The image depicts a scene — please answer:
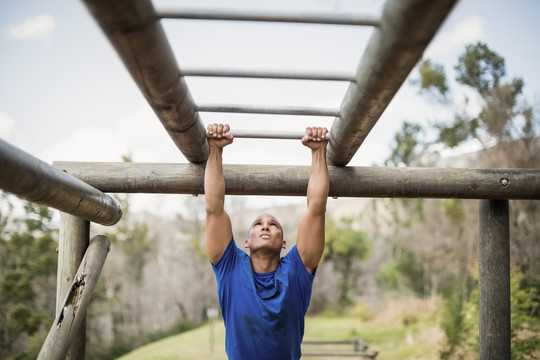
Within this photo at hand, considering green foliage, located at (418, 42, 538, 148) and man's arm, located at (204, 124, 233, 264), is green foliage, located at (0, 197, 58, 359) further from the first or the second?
man's arm, located at (204, 124, 233, 264)

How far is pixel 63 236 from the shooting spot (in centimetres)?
265

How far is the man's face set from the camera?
7.80ft

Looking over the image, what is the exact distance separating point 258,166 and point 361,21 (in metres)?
1.61

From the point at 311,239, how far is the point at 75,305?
48.0 inches

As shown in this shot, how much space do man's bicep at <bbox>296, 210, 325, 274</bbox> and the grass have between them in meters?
9.10

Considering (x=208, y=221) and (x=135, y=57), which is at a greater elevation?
(x=135, y=57)

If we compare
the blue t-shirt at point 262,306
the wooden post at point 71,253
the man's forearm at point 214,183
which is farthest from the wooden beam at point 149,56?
the wooden post at point 71,253

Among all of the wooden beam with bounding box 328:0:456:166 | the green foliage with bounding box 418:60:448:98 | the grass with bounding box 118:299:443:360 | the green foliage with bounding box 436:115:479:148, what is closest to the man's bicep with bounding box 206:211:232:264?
the wooden beam with bounding box 328:0:456:166

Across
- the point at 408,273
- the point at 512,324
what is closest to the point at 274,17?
the point at 512,324

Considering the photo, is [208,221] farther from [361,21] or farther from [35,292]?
[35,292]

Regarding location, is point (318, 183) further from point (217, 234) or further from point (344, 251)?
point (344, 251)

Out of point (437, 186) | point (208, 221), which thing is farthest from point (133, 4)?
point (437, 186)

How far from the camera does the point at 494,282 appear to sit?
3008 millimetres

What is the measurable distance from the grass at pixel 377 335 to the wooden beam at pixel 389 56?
982 cm
